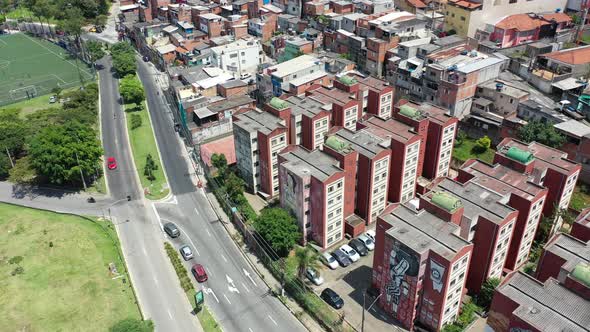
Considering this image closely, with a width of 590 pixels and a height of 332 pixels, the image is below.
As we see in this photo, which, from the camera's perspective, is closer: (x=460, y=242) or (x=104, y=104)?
(x=460, y=242)

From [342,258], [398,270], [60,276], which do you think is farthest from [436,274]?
[60,276]

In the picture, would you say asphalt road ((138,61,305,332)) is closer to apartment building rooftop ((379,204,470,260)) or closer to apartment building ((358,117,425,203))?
apartment building rooftop ((379,204,470,260))

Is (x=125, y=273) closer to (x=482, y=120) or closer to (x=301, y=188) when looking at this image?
(x=301, y=188)

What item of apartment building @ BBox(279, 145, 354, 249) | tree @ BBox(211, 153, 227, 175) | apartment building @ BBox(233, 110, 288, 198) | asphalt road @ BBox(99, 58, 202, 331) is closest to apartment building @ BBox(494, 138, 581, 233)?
apartment building @ BBox(279, 145, 354, 249)

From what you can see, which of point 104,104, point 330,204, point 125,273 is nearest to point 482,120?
point 330,204

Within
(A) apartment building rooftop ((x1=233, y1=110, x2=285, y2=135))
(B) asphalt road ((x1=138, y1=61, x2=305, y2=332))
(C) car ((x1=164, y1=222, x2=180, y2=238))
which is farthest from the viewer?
(A) apartment building rooftop ((x1=233, y1=110, x2=285, y2=135))

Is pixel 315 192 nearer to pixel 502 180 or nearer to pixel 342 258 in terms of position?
pixel 342 258

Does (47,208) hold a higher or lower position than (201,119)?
lower
